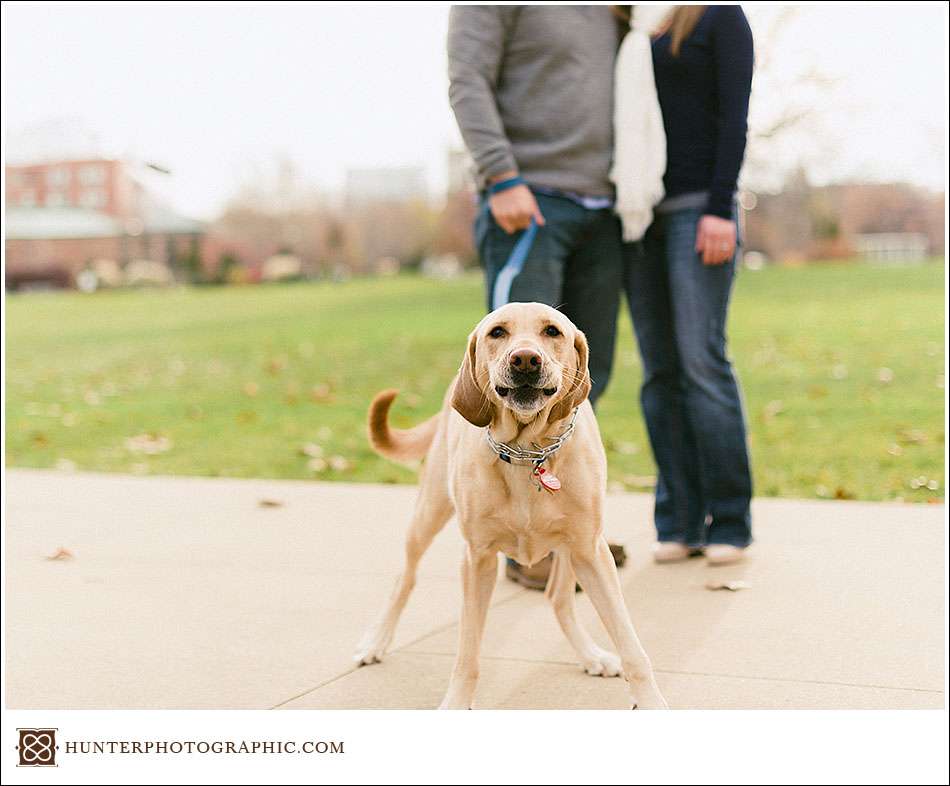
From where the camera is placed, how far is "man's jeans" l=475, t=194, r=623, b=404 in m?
3.14

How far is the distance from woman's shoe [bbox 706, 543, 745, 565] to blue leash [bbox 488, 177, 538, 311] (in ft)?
4.58

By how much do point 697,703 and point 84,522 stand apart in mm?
3433

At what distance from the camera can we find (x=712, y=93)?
358cm

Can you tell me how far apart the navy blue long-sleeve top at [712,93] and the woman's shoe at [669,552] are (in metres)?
1.22

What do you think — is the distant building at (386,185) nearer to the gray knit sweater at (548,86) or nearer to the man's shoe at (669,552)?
the man's shoe at (669,552)

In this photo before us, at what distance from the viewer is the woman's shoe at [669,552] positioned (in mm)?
3971

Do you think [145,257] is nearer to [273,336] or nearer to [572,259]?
[273,336]

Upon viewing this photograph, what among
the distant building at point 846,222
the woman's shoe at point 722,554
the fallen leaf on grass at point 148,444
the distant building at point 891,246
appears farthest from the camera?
the distant building at point 891,246

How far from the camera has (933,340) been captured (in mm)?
9680

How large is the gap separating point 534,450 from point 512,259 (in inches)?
36.6

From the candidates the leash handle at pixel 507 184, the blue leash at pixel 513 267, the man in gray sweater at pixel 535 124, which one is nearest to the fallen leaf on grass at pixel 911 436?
the man in gray sweater at pixel 535 124

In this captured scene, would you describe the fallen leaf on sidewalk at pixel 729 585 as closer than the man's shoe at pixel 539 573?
Yes

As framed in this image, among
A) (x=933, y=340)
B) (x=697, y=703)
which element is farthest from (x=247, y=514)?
(x=933, y=340)

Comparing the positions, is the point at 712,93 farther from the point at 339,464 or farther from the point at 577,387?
the point at 339,464
